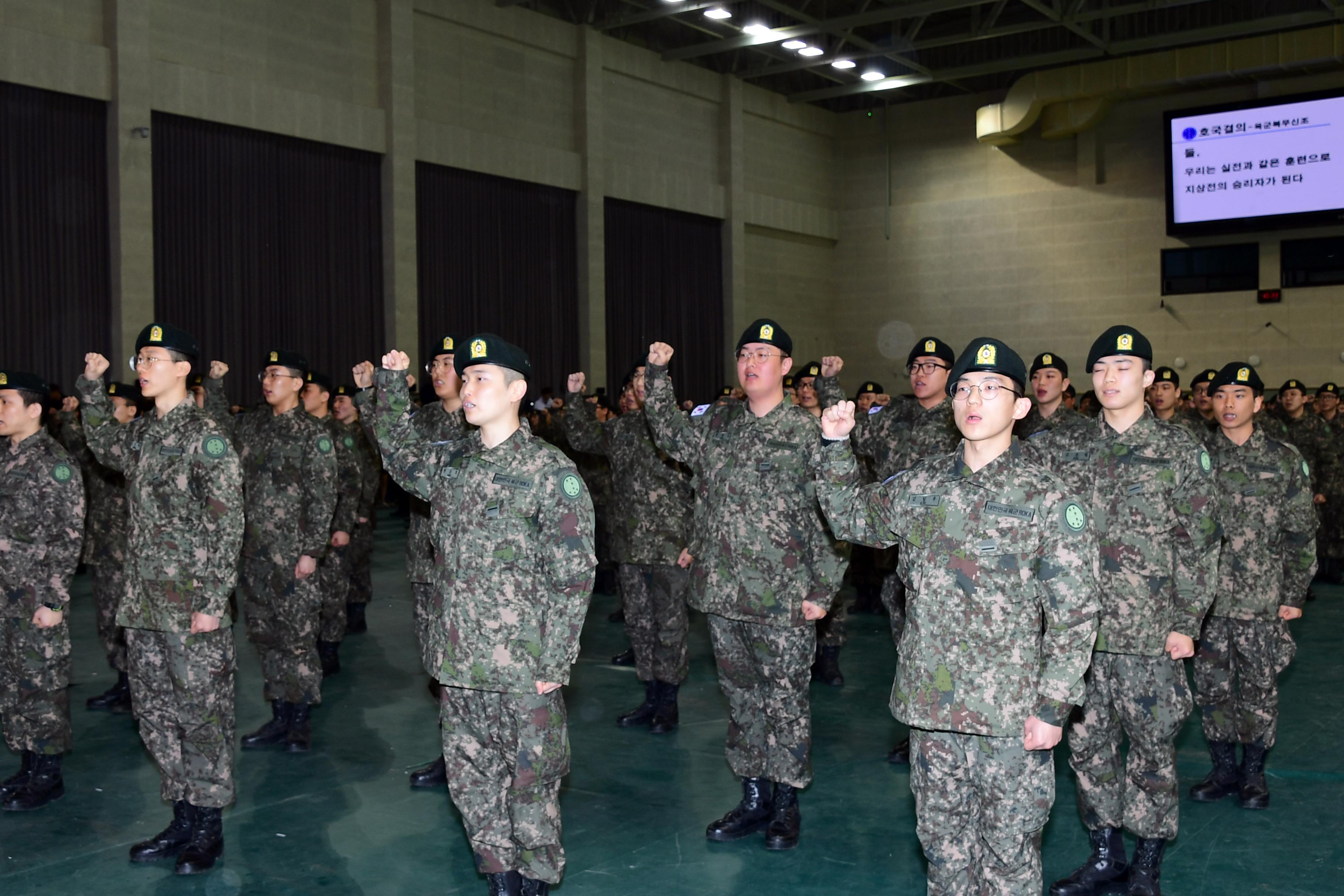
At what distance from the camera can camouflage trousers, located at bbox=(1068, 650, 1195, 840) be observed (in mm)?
3848

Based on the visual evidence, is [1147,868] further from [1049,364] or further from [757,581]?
[1049,364]

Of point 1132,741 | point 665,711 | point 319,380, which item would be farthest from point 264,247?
point 1132,741

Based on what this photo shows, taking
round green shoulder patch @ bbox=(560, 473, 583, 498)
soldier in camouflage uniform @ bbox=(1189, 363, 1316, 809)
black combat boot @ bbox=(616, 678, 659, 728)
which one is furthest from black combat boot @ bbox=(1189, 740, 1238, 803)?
round green shoulder patch @ bbox=(560, 473, 583, 498)

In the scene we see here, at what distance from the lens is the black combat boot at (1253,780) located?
15.8ft

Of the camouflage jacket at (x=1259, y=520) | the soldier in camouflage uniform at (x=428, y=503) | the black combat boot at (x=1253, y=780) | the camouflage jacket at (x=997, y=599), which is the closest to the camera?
the camouflage jacket at (x=997, y=599)

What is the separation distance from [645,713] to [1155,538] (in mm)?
3046

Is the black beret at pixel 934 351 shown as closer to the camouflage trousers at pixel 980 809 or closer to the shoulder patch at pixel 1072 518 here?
the shoulder patch at pixel 1072 518

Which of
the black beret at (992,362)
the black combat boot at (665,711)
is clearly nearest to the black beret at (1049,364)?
the black combat boot at (665,711)

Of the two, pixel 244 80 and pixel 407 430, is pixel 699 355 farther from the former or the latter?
pixel 407 430

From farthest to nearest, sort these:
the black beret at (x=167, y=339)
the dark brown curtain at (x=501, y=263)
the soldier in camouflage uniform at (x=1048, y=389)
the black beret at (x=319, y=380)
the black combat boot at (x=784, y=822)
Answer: the dark brown curtain at (x=501, y=263), the black beret at (x=319, y=380), the soldier in camouflage uniform at (x=1048, y=389), the black combat boot at (x=784, y=822), the black beret at (x=167, y=339)

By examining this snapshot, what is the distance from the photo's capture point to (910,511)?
3.18 metres

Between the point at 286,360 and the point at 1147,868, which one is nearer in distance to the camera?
the point at 1147,868

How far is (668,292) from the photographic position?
19.9 metres

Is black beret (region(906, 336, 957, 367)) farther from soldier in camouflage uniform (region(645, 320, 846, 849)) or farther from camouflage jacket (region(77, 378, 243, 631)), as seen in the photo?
camouflage jacket (region(77, 378, 243, 631))
